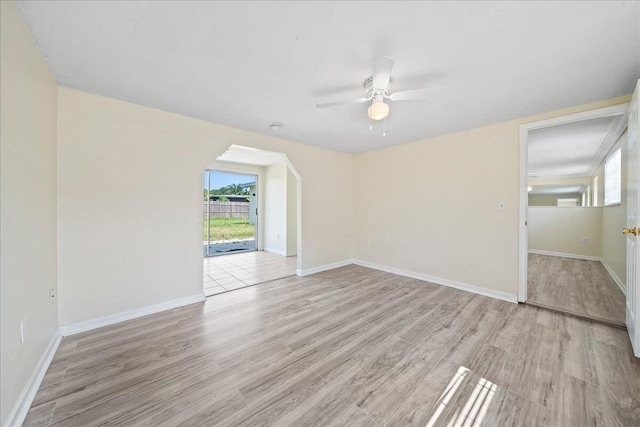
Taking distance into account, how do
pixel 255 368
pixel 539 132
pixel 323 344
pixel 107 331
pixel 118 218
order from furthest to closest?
pixel 539 132, pixel 118 218, pixel 107 331, pixel 323 344, pixel 255 368

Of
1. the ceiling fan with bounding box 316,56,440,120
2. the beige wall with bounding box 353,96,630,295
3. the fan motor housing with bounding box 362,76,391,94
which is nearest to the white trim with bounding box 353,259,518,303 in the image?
the beige wall with bounding box 353,96,630,295

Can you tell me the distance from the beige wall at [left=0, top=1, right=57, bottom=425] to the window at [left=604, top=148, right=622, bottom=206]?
254 inches

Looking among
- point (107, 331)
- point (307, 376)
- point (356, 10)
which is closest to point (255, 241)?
point (107, 331)

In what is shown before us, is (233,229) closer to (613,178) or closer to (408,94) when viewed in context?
(408,94)

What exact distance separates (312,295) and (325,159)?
2449mm

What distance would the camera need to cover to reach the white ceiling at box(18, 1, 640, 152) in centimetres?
129

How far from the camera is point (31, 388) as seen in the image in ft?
4.68

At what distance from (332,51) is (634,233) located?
8.85 feet

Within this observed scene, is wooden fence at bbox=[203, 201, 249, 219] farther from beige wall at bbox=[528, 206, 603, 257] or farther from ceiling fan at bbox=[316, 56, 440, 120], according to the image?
beige wall at bbox=[528, 206, 603, 257]

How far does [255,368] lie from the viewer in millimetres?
1695

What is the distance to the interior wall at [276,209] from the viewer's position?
18.8 ft

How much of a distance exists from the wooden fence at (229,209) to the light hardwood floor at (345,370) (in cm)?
351

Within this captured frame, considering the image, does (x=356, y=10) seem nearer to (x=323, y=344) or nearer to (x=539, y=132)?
(x=323, y=344)

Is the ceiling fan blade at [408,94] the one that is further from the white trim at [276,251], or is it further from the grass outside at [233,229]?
the grass outside at [233,229]
